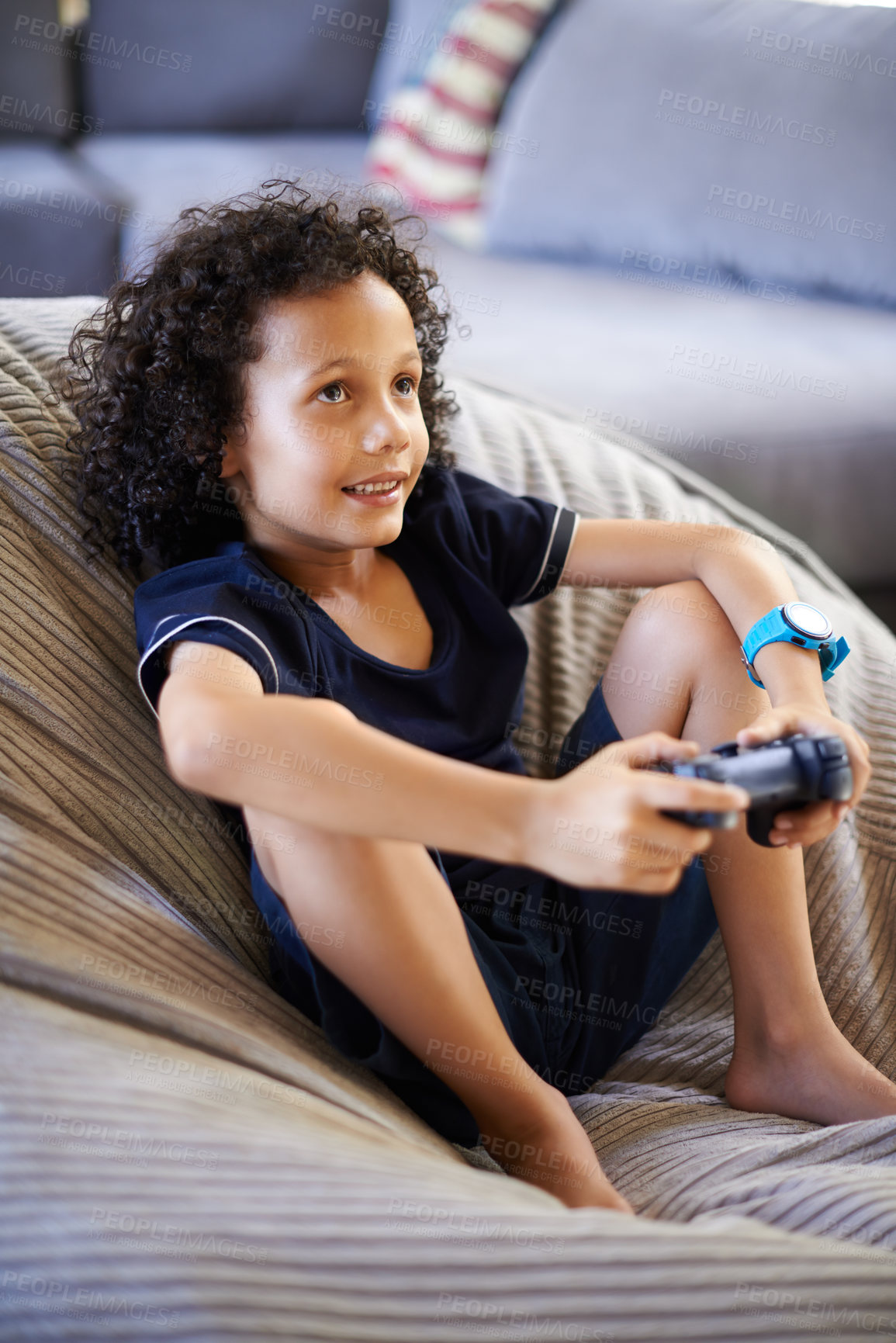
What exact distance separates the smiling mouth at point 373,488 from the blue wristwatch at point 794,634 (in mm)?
289

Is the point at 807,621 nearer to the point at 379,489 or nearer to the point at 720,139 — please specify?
the point at 379,489

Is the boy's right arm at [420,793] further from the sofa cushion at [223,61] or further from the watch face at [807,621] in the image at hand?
the sofa cushion at [223,61]

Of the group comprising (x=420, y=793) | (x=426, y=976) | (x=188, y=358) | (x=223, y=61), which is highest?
(x=223, y=61)

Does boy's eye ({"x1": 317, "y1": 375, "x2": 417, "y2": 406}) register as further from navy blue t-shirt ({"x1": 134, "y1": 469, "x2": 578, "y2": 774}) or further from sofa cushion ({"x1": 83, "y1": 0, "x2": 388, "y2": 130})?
sofa cushion ({"x1": 83, "y1": 0, "x2": 388, "y2": 130})

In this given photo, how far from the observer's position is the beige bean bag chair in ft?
1.68

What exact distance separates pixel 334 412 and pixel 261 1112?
0.46 metres

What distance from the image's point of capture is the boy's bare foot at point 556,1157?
2.28 ft

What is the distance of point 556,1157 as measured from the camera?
0.71 meters

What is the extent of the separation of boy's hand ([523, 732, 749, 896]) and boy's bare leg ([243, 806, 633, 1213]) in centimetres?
10

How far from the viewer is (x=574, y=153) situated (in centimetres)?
179

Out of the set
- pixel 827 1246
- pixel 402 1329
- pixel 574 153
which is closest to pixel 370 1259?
pixel 402 1329

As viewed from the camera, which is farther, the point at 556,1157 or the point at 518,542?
the point at 518,542

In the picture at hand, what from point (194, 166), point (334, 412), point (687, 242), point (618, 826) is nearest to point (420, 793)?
point (618, 826)

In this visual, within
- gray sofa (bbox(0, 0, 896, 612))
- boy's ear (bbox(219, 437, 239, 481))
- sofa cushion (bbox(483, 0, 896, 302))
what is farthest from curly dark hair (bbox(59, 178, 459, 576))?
sofa cushion (bbox(483, 0, 896, 302))
